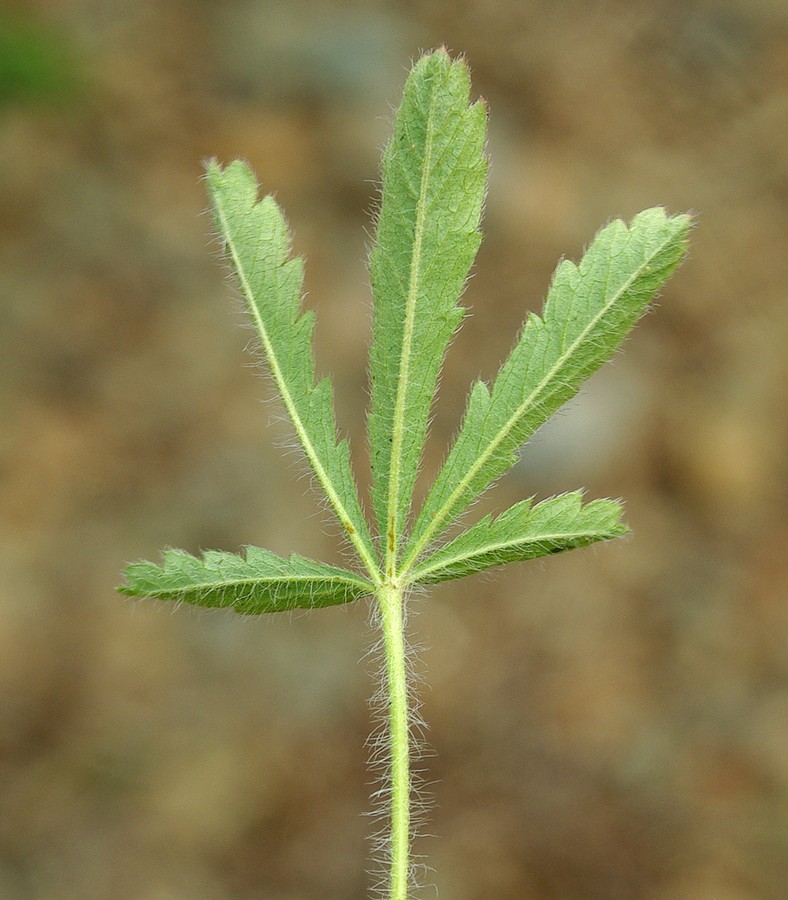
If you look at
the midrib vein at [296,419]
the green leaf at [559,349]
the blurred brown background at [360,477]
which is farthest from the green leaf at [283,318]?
the blurred brown background at [360,477]

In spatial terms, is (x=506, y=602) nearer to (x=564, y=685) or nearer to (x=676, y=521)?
(x=564, y=685)

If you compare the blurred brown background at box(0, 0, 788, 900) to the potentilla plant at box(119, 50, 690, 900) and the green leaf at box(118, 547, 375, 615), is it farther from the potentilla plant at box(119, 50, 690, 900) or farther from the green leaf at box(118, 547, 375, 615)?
the green leaf at box(118, 547, 375, 615)

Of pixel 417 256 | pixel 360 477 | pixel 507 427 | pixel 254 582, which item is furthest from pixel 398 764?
pixel 360 477

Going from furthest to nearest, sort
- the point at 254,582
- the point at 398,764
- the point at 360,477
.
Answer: the point at 360,477, the point at 254,582, the point at 398,764

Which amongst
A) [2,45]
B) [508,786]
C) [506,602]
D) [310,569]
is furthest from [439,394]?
[310,569]

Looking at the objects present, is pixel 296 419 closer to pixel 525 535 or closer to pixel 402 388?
pixel 402 388

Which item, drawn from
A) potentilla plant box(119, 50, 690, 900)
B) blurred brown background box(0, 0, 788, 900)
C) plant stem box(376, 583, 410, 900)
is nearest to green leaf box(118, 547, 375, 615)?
potentilla plant box(119, 50, 690, 900)

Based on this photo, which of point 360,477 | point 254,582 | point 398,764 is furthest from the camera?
point 360,477
